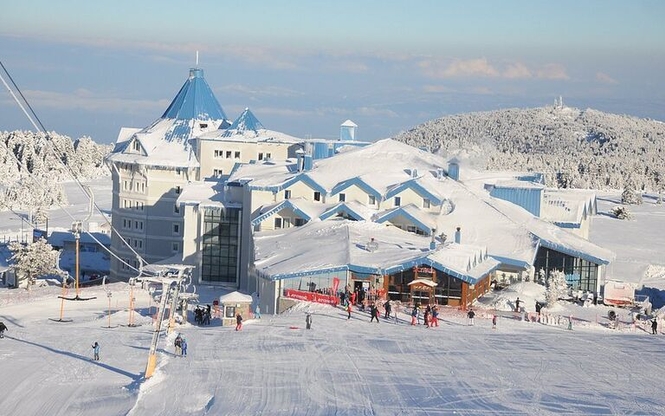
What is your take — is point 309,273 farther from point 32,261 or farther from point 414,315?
point 32,261

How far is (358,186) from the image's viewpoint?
5416 centimetres

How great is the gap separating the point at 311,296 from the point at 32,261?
21.0 metres

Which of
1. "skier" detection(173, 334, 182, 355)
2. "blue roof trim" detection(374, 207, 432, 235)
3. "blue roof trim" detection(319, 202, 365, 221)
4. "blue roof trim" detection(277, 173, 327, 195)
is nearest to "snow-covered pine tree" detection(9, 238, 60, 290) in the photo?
"blue roof trim" detection(277, 173, 327, 195)

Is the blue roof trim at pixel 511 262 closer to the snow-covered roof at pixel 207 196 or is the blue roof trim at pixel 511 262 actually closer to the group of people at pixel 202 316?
the group of people at pixel 202 316

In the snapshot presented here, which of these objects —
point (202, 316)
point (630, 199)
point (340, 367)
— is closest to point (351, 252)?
point (202, 316)

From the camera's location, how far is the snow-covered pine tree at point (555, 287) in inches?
1719

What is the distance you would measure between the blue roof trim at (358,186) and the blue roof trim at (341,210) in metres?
2.34

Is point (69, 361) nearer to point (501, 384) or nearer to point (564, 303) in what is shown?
point (501, 384)

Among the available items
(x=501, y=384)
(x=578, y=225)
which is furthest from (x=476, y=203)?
(x=501, y=384)

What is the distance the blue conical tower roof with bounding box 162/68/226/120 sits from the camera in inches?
2827

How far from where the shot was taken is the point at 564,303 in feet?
150

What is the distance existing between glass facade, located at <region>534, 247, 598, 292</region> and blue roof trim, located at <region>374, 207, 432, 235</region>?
541 cm

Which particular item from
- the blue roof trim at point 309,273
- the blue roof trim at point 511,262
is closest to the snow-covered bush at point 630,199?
the blue roof trim at point 511,262

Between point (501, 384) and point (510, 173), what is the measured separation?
131 feet
